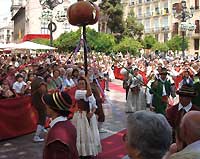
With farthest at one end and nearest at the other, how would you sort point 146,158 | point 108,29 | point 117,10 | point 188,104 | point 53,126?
point 108,29 → point 117,10 → point 188,104 → point 53,126 → point 146,158

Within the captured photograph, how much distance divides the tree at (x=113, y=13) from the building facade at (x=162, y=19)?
11074 millimetres

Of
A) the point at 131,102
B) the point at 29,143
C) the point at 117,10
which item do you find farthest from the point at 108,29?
the point at 29,143

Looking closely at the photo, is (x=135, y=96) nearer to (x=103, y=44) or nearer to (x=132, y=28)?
(x=103, y=44)

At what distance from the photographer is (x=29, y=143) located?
878 centimetres

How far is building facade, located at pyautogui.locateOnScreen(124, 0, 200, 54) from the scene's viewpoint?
225 ft

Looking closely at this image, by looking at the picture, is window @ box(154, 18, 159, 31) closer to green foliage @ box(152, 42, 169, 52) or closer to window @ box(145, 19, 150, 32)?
window @ box(145, 19, 150, 32)

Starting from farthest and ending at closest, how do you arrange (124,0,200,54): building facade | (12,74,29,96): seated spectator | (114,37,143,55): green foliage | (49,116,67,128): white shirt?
(124,0,200,54): building facade < (114,37,143,55): green foliage < (12,74,29,96): seated spectator < (49,116,67,128): white shirt

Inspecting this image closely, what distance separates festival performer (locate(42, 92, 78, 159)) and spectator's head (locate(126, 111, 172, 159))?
1.09 metres

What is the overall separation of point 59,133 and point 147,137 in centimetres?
126

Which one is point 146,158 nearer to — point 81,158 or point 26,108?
point 81,158

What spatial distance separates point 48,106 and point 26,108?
6444mm

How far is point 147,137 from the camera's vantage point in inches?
89.0

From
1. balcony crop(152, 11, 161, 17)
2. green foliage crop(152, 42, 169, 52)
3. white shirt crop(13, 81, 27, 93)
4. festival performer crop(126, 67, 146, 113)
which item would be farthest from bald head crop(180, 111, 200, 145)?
balcony crop(152, 11, 161, 17)

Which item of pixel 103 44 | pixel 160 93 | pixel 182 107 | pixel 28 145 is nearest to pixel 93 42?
pixel 103 44
